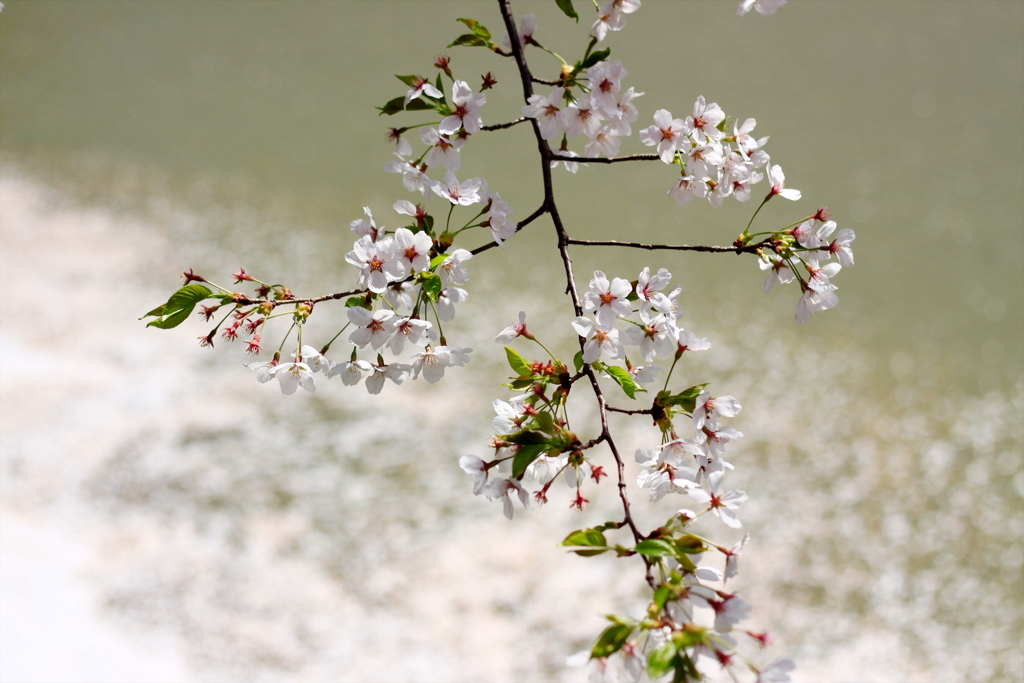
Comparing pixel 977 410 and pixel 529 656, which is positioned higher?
pixel 977 410

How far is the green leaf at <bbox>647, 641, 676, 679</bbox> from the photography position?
1.71ft

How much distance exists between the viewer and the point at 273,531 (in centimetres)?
Answer: 209

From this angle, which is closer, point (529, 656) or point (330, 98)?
point (529, 656)

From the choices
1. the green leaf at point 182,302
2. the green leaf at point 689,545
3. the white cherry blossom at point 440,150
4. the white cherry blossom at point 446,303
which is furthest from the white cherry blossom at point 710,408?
the green leaf at point 182,302

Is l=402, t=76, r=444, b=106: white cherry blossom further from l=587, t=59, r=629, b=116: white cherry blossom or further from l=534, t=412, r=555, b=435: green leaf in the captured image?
l=534, t=412, r=555, b=435: green leaf

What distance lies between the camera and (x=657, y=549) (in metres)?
0.58

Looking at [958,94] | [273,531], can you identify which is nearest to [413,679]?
[273,531]

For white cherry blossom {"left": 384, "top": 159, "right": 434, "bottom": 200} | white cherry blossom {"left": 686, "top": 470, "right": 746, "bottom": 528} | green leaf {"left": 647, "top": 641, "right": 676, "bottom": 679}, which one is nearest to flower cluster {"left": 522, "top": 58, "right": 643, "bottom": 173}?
white cherry blossom {"left": 384, "top": 159, "right": 434, "bottom": 200}

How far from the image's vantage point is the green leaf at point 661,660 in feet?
1.71

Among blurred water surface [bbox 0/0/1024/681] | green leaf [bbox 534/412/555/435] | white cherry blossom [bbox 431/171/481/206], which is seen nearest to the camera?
green leaf [bbox 534/412/555/435]

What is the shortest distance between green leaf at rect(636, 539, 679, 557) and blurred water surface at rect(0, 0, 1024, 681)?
141cm

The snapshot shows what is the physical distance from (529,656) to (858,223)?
6.62 ft

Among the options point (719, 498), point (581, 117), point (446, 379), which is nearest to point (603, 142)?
point (581, 117)

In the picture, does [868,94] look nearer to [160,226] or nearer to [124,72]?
[160,226]
